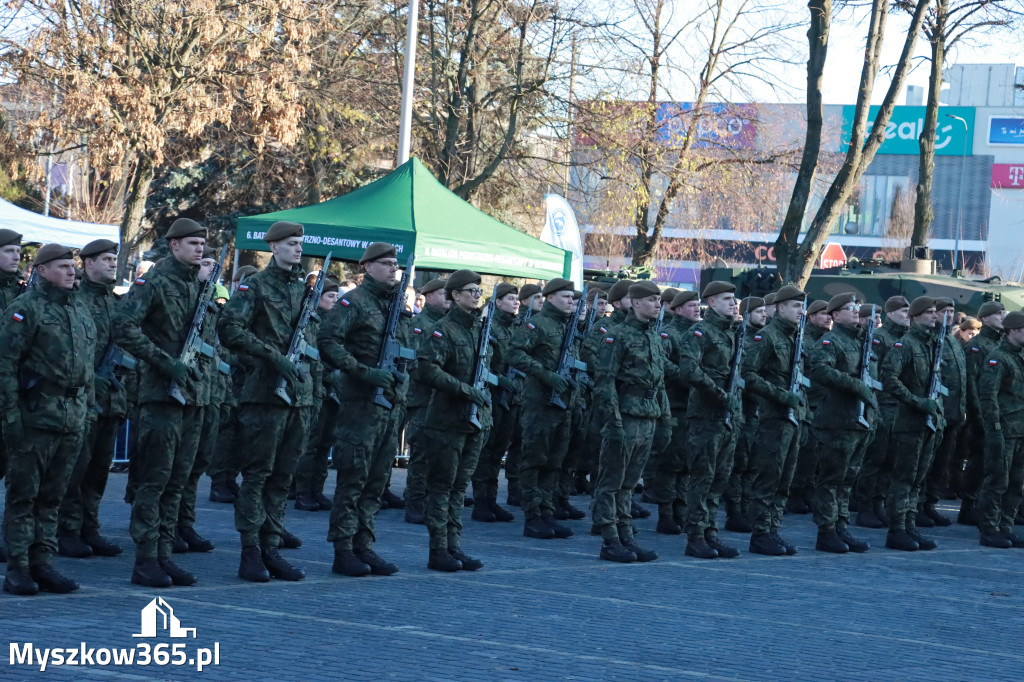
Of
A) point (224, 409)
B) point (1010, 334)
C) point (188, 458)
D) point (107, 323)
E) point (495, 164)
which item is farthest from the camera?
point (495, 164)

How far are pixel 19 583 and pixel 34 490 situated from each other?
0.52 metres

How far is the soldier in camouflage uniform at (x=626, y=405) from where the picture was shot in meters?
10.0

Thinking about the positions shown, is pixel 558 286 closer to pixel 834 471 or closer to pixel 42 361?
pixel 834 471

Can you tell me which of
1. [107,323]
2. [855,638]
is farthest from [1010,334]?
[107,323]

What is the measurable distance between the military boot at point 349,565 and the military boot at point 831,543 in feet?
13.7

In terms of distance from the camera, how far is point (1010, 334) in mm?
12508

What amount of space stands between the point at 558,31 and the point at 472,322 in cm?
1626

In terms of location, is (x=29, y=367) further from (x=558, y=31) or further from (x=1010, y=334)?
(x=558, y=31)

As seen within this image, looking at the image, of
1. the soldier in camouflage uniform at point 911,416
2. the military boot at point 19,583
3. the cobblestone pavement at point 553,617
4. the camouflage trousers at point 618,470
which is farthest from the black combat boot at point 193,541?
the soldier in camouflage uniform at point 911,416

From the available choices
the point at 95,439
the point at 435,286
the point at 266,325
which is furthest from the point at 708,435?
the point at 95,439

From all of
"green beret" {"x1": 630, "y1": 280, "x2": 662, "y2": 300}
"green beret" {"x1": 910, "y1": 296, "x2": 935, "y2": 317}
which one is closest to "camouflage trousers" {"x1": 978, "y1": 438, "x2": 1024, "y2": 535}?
"green beret" {"x1": 910, "y1": 296, "x2": 935, "y2": 317}

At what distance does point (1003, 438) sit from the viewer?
39.9 ft

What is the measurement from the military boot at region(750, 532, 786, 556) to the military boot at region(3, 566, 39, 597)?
221 inches

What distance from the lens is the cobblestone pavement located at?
669cm
